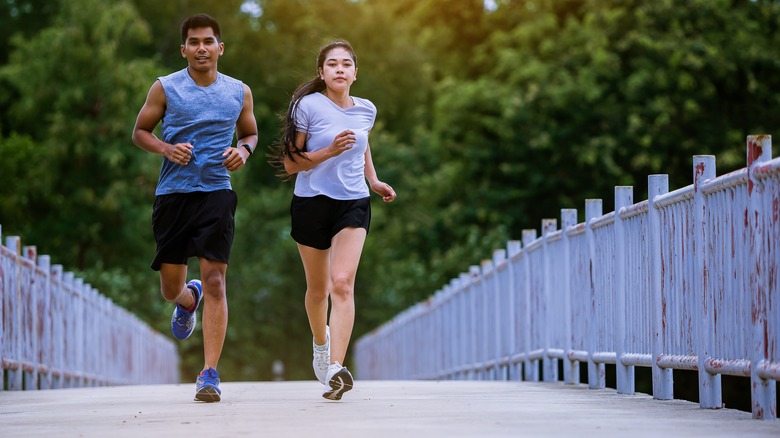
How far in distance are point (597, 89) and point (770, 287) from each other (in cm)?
2939

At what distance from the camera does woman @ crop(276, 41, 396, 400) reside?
29.7 feet

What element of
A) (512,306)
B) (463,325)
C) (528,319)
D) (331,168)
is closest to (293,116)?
(331,168)

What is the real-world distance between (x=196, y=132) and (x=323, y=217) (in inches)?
34.6

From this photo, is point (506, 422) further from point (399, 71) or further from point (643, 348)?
point (399, 71)

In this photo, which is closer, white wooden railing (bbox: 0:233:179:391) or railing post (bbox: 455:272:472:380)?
white wooden railing (bbox: 0:233:179:391)

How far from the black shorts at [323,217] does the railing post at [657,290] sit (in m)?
1.66

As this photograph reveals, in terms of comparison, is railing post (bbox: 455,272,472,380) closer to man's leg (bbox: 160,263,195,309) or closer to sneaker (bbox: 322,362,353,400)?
man's leg (bbox: 160,263,195,309)

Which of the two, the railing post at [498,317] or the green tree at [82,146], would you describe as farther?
the green tree at [82,146]

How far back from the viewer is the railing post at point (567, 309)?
12.5 meters

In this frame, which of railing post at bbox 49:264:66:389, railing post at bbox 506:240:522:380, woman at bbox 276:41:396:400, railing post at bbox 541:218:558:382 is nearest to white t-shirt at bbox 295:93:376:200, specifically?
woman at bbox 276:41:396:400

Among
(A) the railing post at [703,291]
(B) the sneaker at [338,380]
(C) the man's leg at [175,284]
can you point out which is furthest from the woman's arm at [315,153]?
(A) the railing post at [703,291]

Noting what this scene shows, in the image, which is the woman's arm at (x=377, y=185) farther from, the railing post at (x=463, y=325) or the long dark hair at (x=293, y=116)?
the railing post at (x=463, y=325)

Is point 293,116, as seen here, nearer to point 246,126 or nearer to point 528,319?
point 246,126

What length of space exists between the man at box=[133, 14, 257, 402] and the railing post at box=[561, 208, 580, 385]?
160 inches
